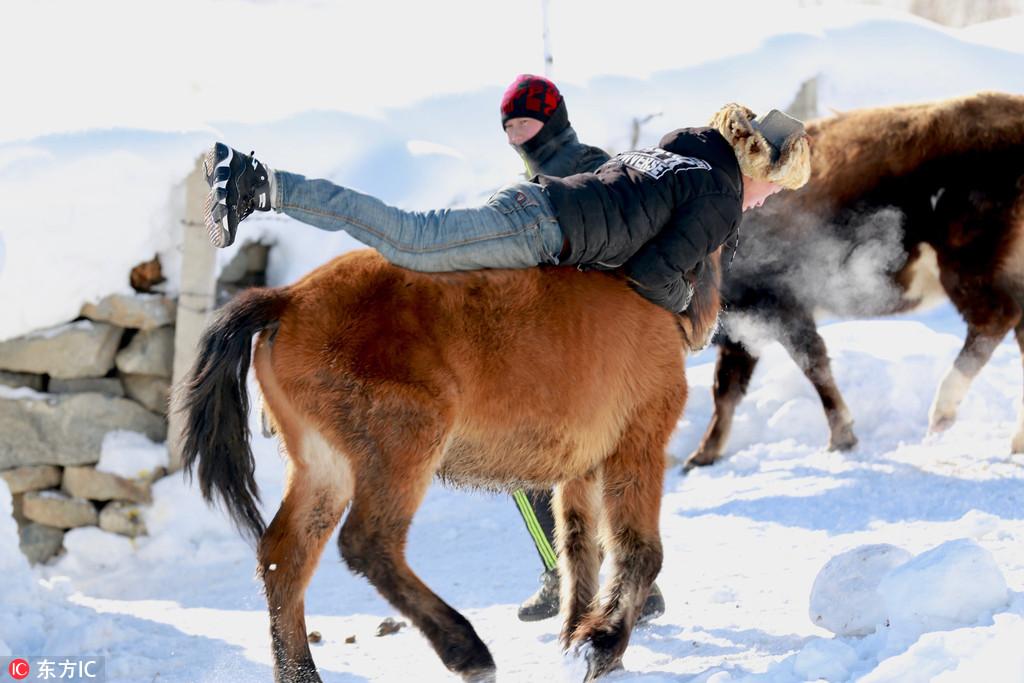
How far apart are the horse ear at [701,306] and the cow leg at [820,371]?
2578 millimetres

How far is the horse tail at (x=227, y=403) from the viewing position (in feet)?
10.5

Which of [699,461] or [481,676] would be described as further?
[699,461]

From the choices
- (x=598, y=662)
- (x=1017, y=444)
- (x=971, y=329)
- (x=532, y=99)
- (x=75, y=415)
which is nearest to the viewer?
(x=598, y=662)

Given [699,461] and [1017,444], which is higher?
[1017,444]

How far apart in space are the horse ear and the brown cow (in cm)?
259

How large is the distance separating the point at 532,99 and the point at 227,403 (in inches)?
68.7

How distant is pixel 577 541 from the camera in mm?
3824

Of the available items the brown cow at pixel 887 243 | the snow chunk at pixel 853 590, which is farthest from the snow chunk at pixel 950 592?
the brown cow at pixel 887 243

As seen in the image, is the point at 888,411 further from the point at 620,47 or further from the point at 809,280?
the point at 620,47

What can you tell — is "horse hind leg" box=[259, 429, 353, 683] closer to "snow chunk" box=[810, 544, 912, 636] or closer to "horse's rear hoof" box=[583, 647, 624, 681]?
"horse's rear hoof" box=[583, 647, 624, 681]

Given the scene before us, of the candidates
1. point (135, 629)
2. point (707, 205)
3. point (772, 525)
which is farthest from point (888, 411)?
point (135, 629)

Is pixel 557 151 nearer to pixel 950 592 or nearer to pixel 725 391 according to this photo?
pixel 950 592

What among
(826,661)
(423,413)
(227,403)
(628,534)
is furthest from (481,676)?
(227,403)

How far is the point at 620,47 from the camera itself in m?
12.8
